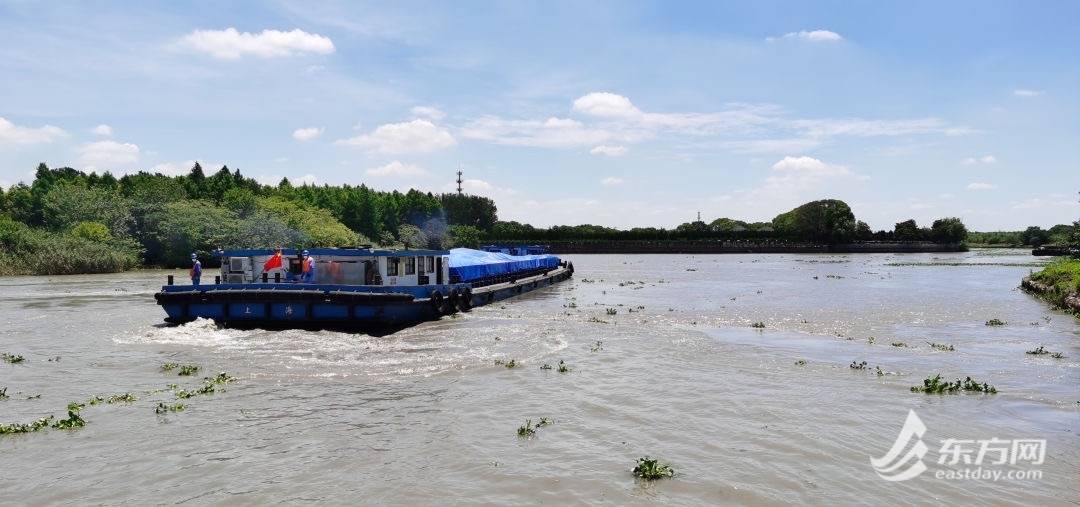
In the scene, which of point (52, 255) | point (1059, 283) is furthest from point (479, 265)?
point (52, 255)

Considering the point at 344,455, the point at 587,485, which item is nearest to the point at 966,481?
the point at 587,485

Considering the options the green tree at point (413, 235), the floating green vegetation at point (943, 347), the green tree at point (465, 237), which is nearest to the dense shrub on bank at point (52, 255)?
the green tree at point (413, 235)

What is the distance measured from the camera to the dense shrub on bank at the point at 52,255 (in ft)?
205

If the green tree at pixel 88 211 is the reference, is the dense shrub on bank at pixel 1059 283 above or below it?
Result: below

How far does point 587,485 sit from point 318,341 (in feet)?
49.9

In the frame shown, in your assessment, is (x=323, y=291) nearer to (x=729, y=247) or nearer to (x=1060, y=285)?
(x=1060, y=285)

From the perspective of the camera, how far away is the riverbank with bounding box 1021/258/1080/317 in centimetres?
3256

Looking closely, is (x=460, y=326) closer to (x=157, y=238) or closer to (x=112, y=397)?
(x=112, y=397)

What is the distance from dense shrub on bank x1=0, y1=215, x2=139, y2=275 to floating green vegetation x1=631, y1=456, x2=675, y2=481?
67678mm

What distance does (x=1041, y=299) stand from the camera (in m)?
39.0

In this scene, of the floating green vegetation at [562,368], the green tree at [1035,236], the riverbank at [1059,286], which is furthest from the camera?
the green tree at [1035,236]

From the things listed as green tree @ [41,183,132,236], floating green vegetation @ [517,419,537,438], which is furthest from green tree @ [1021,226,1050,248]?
floating green vegetation @ [517,419,537,438]

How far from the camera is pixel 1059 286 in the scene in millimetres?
36094

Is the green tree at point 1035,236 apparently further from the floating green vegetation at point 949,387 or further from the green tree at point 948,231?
the floating green vegetation at point 949,387
